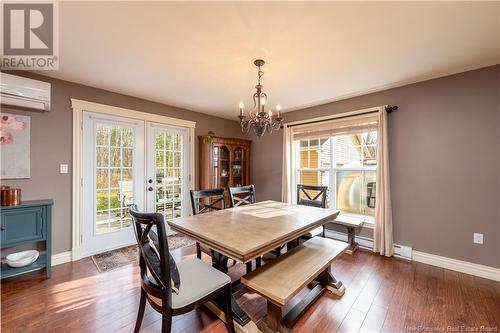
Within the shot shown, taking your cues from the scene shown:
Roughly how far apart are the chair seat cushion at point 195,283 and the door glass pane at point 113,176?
2092 mm

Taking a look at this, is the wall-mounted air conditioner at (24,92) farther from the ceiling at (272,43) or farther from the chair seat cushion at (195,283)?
the chair seat cushion at (195,283)

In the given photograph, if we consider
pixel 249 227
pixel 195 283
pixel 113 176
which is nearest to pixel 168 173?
pixel 113 176

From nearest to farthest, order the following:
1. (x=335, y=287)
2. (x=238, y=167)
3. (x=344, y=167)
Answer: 1. (x=335, y=287)
2. (x=344, y=167)
3. (x=238, y=167)

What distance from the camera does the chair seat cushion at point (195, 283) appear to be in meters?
1.28

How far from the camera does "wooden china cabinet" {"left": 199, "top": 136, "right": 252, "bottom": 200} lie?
3957 millimetres

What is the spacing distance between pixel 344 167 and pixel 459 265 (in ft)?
5.92

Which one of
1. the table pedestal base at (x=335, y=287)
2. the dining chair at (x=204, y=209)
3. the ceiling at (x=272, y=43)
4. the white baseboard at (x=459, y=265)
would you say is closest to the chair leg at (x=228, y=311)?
the dining chair at (x=204, y=209)

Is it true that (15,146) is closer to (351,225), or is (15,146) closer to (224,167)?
(224,167)

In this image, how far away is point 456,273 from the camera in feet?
7.92

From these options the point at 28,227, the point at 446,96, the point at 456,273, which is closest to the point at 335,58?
the point at 446,96

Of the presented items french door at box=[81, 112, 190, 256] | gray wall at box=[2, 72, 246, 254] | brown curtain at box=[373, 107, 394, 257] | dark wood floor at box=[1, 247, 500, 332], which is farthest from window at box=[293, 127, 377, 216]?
gray wall at box=[2, 72, 246, 254]

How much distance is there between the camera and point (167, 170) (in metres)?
3.68

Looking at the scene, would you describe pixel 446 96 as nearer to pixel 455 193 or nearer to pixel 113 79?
pixel 455 193

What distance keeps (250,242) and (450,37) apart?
8.10 ft
